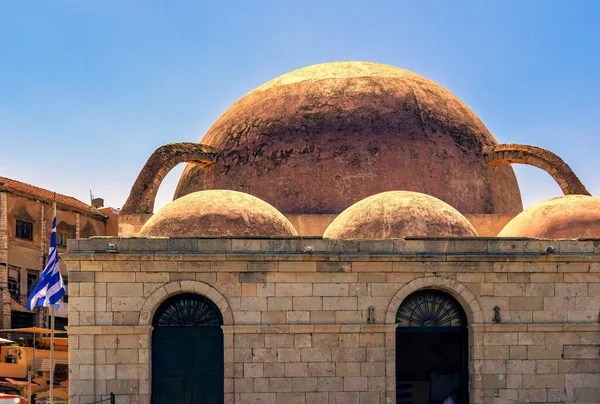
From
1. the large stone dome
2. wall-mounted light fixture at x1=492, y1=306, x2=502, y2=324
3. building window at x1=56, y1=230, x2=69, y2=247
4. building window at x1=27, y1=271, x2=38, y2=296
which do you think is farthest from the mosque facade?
building window at x1=56, y1=230, x2=69, y2=247

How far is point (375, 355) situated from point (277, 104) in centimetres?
701

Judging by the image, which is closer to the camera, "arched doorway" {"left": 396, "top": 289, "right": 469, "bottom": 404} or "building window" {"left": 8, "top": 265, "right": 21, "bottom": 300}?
"arched doorway" {"left": 396, "top": 289, "right": 469, "bottom": 404}

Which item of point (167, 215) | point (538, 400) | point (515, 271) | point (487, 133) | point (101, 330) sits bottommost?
point (538, 400)

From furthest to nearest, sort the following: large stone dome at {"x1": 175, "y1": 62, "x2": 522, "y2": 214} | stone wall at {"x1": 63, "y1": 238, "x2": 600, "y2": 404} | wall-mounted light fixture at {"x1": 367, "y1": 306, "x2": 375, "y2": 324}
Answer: large stone dome at {"x1": 175, "y1": 62, "x2": 522, "y2": 214} → wall-mounted light fixture at {"x1": 367, "y1": 306, "x2": 375, "y2": 324} → stone wall at {"x1": 63, "y1": 238, "x2": 600, "y2": 404}

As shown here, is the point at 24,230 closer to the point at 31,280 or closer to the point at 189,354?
the point at 31,280

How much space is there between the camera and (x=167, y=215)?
14.9 metres

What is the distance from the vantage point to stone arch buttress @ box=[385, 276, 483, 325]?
13.7m

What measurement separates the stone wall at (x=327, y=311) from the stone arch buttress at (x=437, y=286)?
2 centimetres

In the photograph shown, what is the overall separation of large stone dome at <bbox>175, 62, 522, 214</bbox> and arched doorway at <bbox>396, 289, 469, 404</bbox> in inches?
142

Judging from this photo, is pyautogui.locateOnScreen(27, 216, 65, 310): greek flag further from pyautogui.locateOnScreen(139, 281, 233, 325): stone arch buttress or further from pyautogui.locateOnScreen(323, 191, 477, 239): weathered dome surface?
pyautogui.locateOnScreen(323, 191, 477, 239): weathered dome surface

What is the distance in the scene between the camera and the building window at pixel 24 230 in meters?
30.1

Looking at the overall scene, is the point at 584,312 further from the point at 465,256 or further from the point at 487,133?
the point at 487,133

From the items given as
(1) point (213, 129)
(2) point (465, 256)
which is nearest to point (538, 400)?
(2) point (465, 256)

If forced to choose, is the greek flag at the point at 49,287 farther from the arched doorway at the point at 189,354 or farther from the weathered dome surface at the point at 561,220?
the weathered dome surface at the point at 561,220
